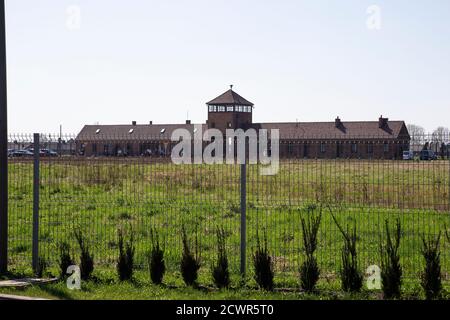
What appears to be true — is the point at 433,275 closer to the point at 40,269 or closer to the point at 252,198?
the point at 252,198

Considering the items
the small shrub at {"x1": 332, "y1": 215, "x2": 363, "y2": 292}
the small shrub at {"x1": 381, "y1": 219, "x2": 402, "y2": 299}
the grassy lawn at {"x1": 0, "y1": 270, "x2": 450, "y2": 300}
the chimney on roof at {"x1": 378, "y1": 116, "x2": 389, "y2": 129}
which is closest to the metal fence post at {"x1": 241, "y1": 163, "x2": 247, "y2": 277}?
the grassy lawn at {"x1": 0, "y1": 270, "x2": 450, "y2": 300}

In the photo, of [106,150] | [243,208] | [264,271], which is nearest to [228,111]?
[106,150]

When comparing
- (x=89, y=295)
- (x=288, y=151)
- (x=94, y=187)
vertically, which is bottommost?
(x=89, y=295)

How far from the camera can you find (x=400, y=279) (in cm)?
945

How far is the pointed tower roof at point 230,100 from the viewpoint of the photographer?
302 feet

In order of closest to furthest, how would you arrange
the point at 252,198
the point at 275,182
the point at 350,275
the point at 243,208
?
1. the point at 350,275
2. the point at 243,208
3. the point at 275,182
4. the point at 252,198

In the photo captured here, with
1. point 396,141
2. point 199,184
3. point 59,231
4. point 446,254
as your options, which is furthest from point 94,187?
point 446,254

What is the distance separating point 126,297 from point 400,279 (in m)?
4.40

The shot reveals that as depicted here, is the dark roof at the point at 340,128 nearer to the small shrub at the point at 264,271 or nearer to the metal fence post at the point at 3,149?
the metal fence post at the point at 3,149

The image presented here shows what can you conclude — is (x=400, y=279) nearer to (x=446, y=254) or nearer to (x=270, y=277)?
(x=270, y=277)

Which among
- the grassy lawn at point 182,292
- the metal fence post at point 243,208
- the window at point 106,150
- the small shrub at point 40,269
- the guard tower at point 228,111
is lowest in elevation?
the grassy lawn at point 182,292

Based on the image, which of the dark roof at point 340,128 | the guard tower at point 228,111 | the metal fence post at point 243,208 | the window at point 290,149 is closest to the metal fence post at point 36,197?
the metal fence post at point 243,208

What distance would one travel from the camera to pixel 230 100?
92250 mm

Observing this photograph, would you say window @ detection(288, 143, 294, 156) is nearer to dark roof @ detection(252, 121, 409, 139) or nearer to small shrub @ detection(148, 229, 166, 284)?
small shrub @ detection(148, 229, 166, 284)
